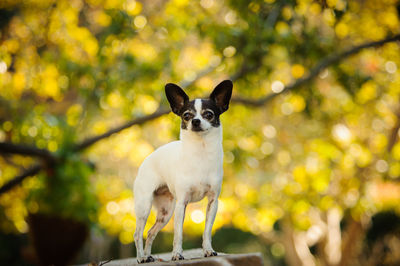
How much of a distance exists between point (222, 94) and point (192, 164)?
0.56 metres

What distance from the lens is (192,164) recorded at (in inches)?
116

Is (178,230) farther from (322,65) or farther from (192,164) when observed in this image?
(322,65)

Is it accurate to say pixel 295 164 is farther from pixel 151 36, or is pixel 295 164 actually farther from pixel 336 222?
→ pixel 151 36

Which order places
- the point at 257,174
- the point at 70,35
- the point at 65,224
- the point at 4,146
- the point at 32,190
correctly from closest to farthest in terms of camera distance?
the point at 4,146 → the point at 65,224 → the point at 32,190 → the point at 70,35 → the point at 257,174

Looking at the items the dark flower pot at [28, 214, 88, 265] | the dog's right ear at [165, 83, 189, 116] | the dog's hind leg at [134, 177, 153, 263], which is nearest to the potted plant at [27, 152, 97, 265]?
the dark flower pot at [28, 214, 88, 265]

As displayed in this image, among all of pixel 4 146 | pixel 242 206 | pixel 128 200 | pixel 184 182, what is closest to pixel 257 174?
pixel 242 206

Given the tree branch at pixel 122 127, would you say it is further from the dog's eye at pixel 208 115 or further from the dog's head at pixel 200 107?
the dog's eye at pixel 208 115

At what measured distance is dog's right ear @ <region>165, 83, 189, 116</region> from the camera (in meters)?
3.05

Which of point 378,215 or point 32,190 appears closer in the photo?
point 32,190

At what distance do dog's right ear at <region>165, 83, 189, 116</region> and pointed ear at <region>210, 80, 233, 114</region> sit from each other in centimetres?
21

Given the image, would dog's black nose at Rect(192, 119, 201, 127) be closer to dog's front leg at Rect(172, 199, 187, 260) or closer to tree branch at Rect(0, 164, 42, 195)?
dog's front leg at Rect(172, 199, 187, 260)

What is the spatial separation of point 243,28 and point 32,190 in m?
4.16

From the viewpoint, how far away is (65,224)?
6.20 m

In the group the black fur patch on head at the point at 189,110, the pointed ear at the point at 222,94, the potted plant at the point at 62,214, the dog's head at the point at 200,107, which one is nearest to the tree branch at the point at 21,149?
the potted plant at the point at 62,214
